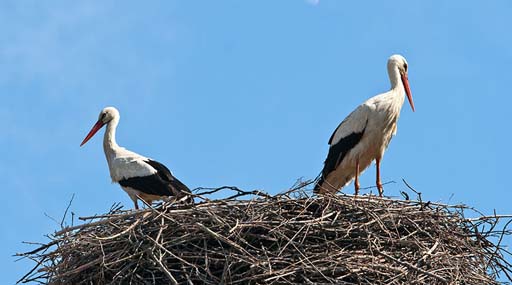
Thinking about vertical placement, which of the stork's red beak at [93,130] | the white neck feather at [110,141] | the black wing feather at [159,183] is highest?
the stork's red beak at [93,130]

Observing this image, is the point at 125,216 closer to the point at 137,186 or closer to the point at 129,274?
the point at 129,274

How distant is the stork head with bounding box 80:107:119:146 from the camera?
12.1 m

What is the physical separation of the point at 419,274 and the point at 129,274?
170 centimetres

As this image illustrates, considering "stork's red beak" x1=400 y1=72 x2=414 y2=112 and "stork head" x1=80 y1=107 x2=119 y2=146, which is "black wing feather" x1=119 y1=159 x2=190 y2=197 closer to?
"stork head" x1=80 y1=107 x2=119 y2=146

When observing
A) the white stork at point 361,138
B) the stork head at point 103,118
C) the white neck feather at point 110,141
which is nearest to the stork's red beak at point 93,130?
the stork head at point 103,118

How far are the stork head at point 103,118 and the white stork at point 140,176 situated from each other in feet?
1.56

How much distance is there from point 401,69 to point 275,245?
351 centimetres

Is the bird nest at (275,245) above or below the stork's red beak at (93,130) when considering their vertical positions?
below

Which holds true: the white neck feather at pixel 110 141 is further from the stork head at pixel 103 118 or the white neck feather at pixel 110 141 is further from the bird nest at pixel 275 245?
the bird nest at pixel 275 245

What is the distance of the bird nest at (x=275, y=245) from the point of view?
7.43m

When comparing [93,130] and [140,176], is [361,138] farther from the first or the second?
[93,130]

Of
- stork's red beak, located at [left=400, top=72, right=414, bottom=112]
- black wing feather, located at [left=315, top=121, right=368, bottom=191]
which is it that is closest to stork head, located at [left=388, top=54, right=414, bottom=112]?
stork's red beak, located at [left=400, top=72, right=414, bottom=112]

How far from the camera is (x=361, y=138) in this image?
1018 centimetres

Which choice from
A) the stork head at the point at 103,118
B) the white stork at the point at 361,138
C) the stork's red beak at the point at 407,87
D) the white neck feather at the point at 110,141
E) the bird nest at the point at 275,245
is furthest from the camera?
the stork head at the point at 103,118
